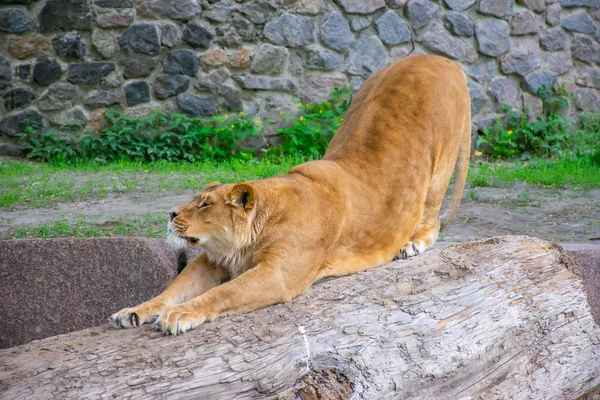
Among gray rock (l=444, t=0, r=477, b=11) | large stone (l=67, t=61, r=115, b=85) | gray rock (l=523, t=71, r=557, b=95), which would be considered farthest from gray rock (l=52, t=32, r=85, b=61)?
gray rock (l=523, t=71, r=557, b=95)

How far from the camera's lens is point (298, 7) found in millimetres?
9766

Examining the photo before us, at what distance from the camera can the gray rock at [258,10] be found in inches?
380

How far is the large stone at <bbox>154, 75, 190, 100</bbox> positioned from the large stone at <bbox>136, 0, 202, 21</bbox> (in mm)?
725

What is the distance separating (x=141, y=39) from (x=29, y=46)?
1.30m

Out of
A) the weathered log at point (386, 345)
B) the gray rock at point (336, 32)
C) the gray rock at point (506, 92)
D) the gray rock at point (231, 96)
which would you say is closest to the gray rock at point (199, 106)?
the gray rock at point (231, 96)

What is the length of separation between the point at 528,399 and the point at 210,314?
1658mm

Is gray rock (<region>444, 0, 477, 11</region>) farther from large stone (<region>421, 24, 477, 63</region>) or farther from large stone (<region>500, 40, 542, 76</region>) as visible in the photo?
large stone (<region>500, 40, 542, 76</region>)

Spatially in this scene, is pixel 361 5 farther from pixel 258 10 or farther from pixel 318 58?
pixel 258 10

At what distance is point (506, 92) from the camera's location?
10625 millimetres

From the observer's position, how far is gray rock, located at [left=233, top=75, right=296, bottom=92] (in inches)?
382

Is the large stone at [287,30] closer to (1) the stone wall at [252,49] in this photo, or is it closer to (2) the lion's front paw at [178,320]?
(1) the stone wall at [252,49]

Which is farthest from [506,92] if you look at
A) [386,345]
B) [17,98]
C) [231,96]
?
[386,345]

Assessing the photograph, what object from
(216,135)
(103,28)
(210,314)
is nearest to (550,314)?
(210,314)

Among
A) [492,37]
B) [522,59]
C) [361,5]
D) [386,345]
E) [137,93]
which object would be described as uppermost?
[361,5]
